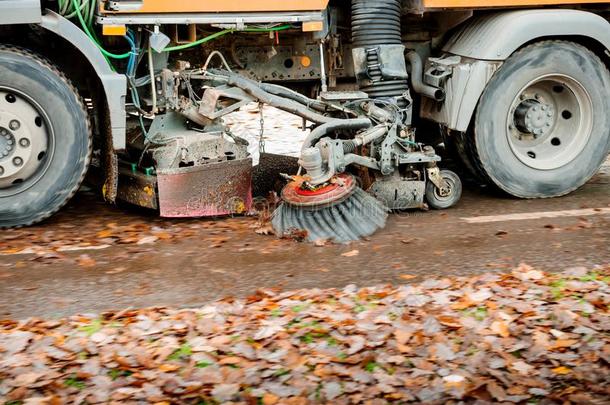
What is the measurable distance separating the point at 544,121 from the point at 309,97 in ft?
6.44

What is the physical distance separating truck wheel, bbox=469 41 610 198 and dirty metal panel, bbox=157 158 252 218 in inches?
74.9

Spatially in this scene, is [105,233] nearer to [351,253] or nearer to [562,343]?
[351,253]

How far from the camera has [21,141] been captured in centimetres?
622

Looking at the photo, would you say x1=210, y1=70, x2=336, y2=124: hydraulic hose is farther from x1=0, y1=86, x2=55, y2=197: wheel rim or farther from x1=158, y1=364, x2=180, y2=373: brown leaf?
x1=158, y1=364, x2=180, y2=373: brown leaf

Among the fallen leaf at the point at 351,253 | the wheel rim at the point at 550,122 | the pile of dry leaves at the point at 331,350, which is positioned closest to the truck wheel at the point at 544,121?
the wheel rim at the point at 550,122

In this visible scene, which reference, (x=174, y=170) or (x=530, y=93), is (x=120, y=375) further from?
(x=530, y=93)

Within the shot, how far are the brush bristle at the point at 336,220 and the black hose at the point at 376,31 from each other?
985 millimetres

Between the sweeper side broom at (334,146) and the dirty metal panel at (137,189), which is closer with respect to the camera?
the sweeper side broom at (334,146)

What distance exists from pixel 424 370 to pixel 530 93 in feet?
12.7

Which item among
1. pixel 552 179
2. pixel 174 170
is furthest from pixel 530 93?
pixel 174 170

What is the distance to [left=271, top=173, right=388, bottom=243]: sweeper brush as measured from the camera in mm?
6316

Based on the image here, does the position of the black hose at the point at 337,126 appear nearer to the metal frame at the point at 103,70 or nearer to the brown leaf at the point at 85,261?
the metal frame at the point at 103,70

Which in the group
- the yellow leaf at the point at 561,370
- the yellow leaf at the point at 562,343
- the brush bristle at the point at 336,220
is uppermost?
the brush bristle at the point at 336,220

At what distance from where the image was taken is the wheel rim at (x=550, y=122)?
7348 millimetres
